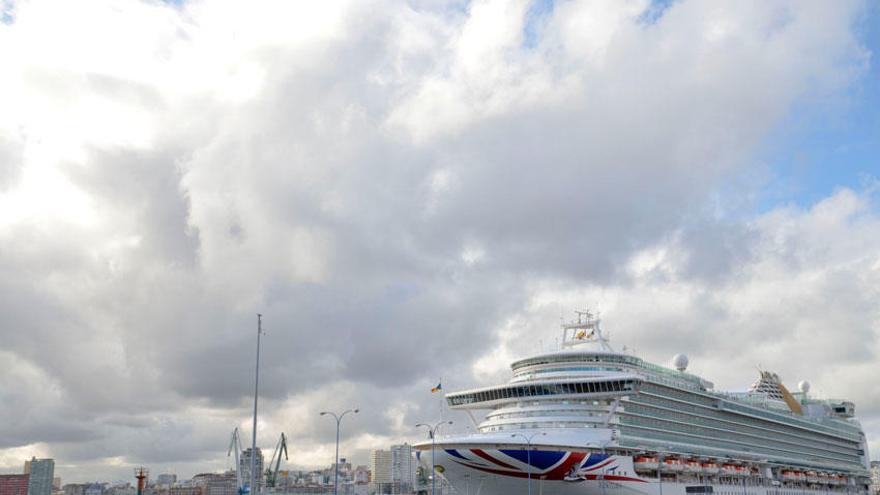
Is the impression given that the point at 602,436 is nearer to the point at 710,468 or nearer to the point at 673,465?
the point at 673,465

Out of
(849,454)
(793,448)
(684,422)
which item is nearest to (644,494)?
(684,422)

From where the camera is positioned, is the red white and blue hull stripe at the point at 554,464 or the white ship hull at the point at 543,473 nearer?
the red white and blue hull stripe at the point at 554,464

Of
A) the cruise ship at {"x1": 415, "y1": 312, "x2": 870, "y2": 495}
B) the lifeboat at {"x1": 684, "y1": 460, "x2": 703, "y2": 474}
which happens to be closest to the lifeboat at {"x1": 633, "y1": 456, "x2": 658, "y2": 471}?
the cruise ship at {"x1": 415, "y1": 312, "x2": 870, "y2": 495}

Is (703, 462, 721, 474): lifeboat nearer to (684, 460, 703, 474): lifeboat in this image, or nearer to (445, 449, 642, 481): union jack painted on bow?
(684, 460, 703, 474): lifeboat

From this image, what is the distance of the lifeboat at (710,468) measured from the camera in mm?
85312

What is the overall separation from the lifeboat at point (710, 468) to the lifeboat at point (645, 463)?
39.4 feet

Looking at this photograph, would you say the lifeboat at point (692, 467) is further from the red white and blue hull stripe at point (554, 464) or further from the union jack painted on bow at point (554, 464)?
the union jack painted on bow at point (554, 464)

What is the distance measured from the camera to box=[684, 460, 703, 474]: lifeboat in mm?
81750

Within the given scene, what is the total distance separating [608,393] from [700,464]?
1719cm

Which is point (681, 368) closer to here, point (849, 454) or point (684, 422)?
point (684, 422)

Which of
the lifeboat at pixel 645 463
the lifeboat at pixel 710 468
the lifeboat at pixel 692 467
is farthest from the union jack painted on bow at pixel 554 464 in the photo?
the lifeboat at pixel 710 468

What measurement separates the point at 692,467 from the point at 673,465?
5268 millimetres

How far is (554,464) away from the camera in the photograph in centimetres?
7038

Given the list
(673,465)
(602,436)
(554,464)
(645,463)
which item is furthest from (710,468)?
(554,464)
